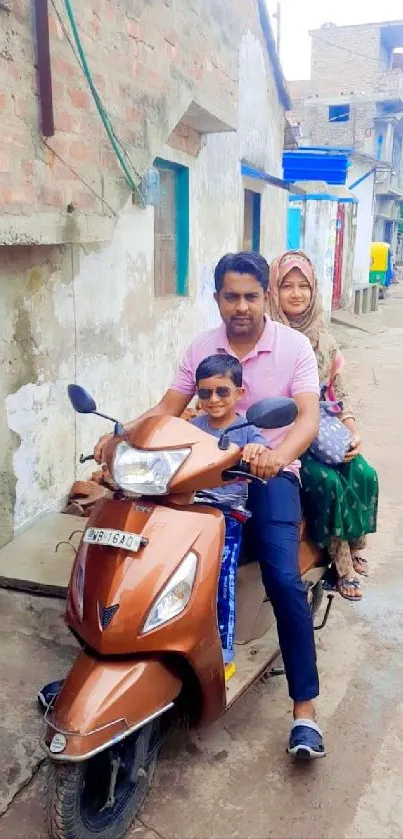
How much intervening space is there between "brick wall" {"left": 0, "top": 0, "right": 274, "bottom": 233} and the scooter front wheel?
222 centimetres

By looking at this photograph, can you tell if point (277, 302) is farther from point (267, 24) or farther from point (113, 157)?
point (267, 24)

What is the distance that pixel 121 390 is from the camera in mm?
5461

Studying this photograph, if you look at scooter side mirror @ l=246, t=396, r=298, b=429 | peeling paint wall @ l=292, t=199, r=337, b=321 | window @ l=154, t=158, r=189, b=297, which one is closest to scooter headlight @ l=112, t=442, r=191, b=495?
scooter side mirror @ l=246, t=396, r=298, b=429

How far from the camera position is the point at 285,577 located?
8.55 ft

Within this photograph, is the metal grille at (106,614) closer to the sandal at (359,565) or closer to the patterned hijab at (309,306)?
the sandal at (359,565)

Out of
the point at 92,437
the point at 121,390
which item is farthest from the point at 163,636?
the point at 121,390

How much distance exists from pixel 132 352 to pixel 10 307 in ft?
6.36

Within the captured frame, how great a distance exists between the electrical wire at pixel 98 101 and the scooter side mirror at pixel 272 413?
91.5 inches

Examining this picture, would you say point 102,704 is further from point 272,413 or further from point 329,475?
point 329,475

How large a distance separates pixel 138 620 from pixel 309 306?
1907mm

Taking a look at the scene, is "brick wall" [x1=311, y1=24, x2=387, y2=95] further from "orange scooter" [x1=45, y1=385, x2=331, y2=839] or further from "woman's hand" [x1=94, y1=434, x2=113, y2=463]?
"orange scooter" [x1=45, y1=385, x2=331, y2=839]

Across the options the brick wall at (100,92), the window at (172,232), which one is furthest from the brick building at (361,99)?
the brick wall at (100,92)

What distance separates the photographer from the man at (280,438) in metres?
2.63

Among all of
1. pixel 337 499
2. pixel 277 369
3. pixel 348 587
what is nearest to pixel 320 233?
pixel 348 587
